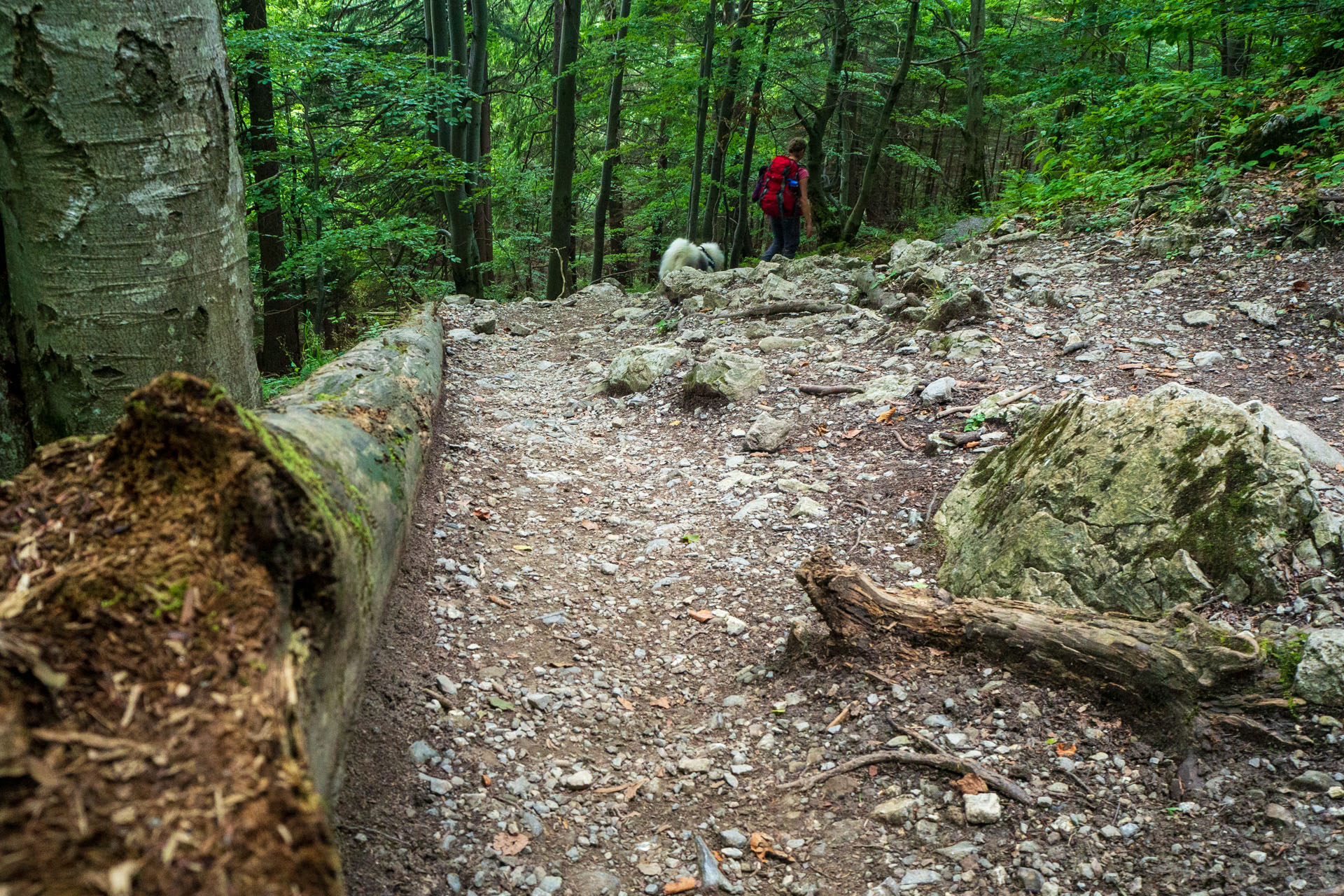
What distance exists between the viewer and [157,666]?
3.67 feet

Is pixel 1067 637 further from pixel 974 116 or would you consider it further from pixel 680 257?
pixel 974 116

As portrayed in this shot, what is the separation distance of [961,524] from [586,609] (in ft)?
5.99

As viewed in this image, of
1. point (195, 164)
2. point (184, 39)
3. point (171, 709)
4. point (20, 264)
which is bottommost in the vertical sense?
point (171, 709)

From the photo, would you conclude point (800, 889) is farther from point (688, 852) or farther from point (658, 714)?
point (658, 714)

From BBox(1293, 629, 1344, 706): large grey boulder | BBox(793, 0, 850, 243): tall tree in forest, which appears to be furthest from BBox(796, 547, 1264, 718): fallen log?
BBox(793, 0, 850, 243): tall tree in forest

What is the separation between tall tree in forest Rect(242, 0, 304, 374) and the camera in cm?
776

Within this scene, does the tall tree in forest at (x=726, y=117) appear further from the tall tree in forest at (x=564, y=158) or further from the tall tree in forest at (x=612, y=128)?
the tall tree in forest at (x=564, y=158)

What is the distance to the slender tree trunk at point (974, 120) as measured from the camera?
13172 millimetres

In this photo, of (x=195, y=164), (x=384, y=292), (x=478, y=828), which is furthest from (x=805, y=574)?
(x=384, y=292)

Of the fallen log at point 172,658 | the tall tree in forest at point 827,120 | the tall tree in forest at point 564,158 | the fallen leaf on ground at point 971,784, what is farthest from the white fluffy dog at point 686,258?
the fallen log at point 172,658

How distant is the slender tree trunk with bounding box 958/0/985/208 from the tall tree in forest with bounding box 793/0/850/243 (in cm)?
270

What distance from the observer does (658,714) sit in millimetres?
2941

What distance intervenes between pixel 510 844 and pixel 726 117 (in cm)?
1265

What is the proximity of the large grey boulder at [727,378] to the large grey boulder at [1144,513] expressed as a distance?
2571mm
